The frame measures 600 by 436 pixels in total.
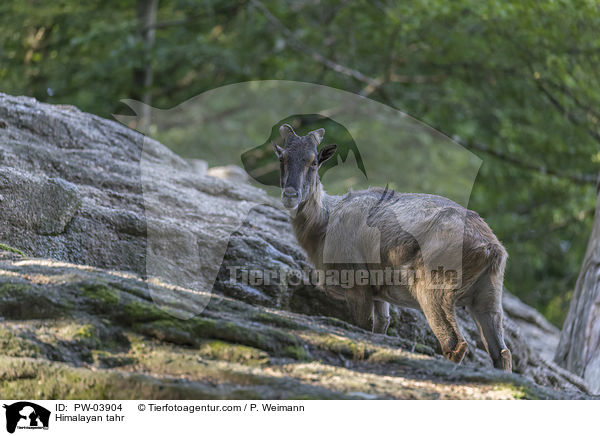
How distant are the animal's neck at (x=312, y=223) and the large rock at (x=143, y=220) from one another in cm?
56

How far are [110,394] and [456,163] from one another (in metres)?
15.7

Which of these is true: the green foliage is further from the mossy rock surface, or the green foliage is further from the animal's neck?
the mossy rock surface

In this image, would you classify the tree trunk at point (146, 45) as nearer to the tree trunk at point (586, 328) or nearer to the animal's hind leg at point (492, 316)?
the tree trunk at point (586, 328)

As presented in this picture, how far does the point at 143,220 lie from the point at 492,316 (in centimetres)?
390

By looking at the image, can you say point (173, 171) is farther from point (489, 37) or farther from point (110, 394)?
point (489, 37)

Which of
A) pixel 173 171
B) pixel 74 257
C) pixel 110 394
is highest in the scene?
pixel 173 171

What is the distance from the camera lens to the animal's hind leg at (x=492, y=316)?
6762mm

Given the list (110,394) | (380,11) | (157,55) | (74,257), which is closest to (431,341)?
(74,257)

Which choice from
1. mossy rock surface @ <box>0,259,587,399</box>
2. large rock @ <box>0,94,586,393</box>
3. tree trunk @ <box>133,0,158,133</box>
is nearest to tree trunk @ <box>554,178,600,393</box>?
large rock @ <box>0,94,586,393</box>

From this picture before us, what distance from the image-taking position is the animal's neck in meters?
7.84

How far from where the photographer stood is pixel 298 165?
24.3ft

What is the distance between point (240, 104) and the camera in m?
25.2

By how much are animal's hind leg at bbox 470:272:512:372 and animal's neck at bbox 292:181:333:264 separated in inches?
73.0

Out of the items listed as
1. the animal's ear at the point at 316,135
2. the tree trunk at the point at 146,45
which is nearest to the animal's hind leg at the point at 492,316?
the animal's ear at the point at 316,135
